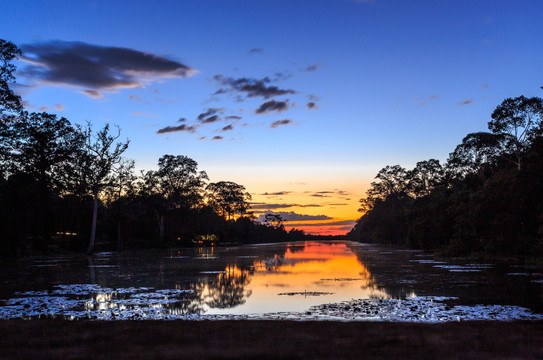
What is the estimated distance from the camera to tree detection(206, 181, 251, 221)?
389ft

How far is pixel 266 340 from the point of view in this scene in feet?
24.5

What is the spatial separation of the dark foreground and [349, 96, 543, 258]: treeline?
2392 centimetres

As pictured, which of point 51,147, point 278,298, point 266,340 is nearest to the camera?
point 266,340

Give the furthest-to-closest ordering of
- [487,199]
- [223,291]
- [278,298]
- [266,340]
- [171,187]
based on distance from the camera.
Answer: [171,187]
[487,199]
[223,291]
[278,298]
[266,340]

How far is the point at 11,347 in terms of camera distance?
702 centimetres

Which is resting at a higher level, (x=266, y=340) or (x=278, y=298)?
(x=266, y=340)

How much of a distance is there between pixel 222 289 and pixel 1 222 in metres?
27.7

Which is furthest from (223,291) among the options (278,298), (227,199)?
(227,199)

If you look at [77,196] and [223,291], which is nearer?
[223,291]

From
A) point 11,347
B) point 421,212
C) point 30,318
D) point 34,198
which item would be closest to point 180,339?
point 11,347

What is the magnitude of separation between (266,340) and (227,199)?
11325 centimetres

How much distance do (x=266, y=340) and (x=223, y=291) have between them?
8461 mm

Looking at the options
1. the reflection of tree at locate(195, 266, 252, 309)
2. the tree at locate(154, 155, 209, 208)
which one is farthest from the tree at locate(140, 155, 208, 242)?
the reflection of tree at locate(195, 266, 252, 309)

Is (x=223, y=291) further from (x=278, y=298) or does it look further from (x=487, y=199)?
(x=487, y=199)
